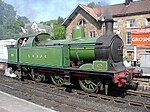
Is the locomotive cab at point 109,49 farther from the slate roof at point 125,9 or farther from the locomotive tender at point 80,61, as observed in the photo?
the slate roof at point 125,9

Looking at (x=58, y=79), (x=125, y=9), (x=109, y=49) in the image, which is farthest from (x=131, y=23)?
(x=109, y=49)

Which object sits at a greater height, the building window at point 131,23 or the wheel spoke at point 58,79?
the building window at point 131,23

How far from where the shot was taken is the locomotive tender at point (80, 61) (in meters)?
9.69

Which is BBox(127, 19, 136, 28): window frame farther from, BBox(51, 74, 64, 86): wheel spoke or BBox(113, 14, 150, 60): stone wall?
BBox(51, 74, 64, 86): wheel spoke

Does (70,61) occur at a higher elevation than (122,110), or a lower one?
higher

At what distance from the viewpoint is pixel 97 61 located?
984 centimetres

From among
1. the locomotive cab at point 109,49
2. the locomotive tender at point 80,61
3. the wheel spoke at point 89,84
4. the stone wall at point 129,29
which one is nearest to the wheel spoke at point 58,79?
the locomotive tender at point 80,61

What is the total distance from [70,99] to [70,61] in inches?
96.3

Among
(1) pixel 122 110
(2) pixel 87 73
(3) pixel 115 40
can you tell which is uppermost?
(3) pixel 115 40

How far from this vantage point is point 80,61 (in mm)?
11125

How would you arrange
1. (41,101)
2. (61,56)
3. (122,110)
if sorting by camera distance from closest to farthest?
(122,110) → (41,101) → (61,56)

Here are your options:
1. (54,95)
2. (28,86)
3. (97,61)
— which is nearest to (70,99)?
(54,95)

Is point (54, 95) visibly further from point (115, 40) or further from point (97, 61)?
point (115, 40)

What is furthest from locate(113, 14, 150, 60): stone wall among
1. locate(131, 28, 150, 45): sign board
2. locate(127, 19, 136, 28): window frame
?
locate(131, 28, 150, 45): sign board
